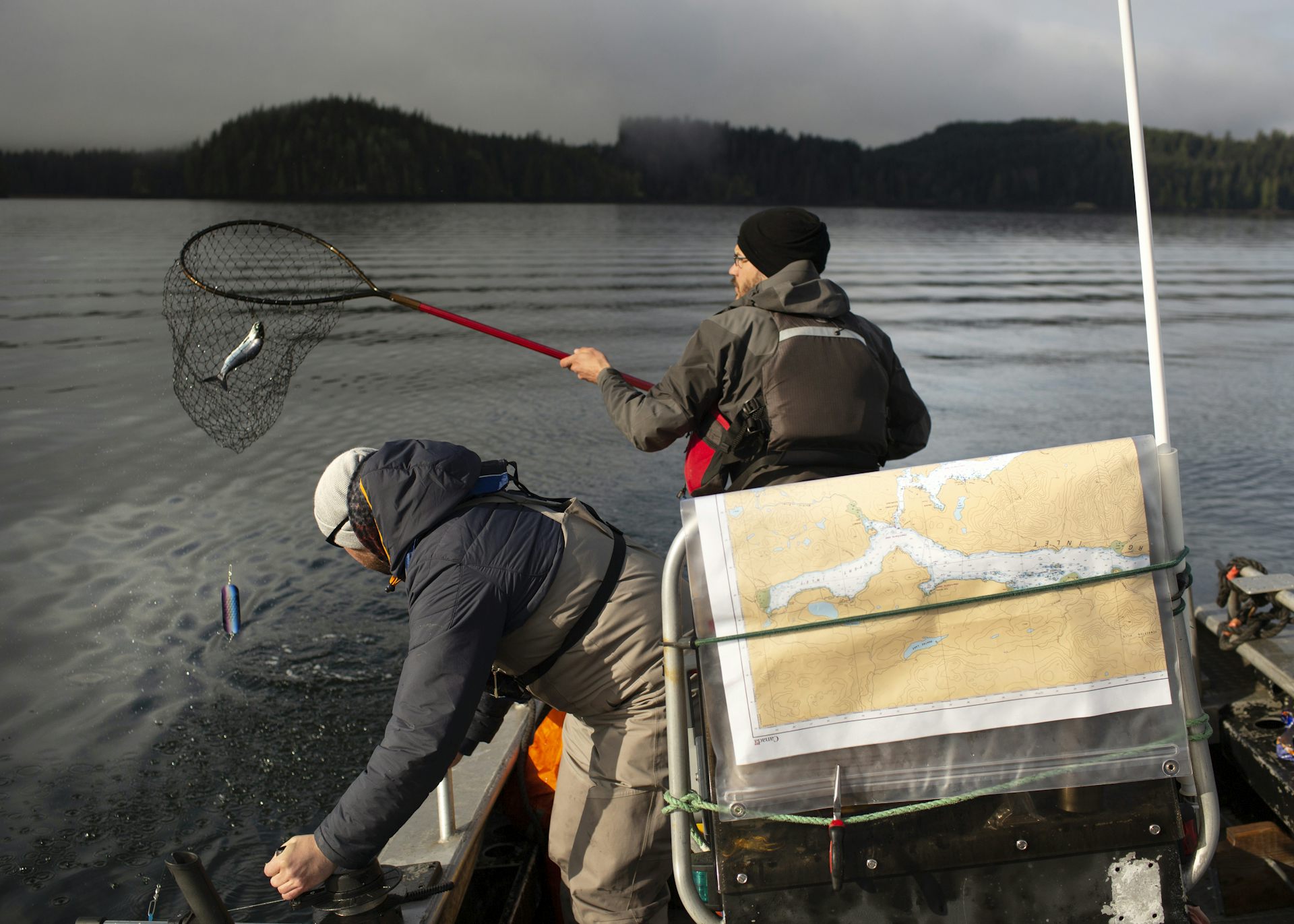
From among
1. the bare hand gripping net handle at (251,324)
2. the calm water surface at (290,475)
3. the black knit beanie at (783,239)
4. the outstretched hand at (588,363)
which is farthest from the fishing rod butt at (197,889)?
the calm water surface at (290,475)

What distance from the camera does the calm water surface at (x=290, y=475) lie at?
6.09m

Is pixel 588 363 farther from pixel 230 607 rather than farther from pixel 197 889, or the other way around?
pixel 230 607

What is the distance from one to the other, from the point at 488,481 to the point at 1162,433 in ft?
5.52

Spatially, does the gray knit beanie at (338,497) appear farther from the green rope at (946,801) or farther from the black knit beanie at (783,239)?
the black knit beanie at (783,239)

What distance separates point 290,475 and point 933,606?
10.7 meters

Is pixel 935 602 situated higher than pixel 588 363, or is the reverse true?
pixel 588 363

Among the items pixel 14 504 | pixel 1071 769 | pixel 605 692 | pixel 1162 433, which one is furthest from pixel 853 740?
pixel 14 504

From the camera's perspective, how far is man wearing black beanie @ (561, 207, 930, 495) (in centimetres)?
297

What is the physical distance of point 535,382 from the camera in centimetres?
1733

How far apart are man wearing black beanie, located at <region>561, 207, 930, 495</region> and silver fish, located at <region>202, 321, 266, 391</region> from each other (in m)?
1.99

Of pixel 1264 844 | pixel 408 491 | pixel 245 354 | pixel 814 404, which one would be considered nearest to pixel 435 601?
pixel 408 491

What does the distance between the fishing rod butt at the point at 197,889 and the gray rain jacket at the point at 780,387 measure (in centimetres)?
164

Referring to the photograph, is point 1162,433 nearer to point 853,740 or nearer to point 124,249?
point 853,740

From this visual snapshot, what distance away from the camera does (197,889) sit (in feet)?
7.50
